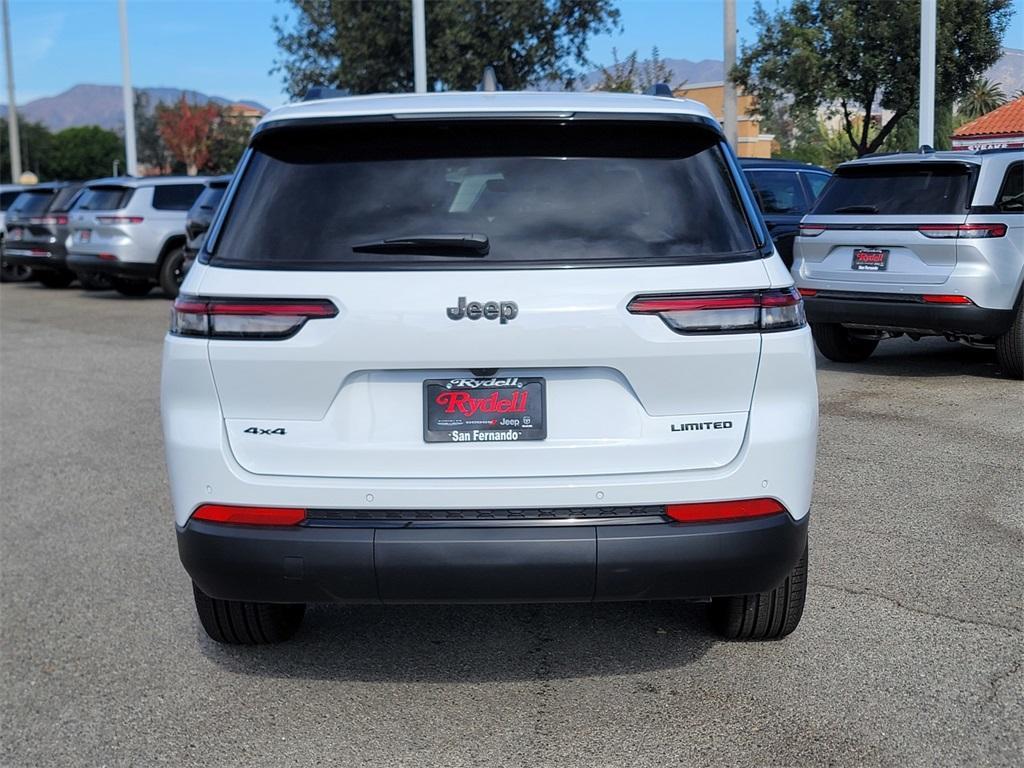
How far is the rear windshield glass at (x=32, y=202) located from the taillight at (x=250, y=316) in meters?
20.5

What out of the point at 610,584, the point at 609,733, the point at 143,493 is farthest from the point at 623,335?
the point at 143,493

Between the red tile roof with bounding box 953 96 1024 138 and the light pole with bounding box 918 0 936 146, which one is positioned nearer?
the red tile roof with bounding box 953 96 1024 138

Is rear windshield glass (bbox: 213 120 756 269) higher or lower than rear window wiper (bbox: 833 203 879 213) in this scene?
higher

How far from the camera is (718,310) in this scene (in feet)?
11.1

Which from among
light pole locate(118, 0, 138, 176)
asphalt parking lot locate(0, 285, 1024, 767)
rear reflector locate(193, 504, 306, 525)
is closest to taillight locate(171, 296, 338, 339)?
rear reflector locate(193, 504, 306, 525)

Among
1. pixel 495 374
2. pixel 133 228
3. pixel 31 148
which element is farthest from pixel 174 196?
pixel 31 148

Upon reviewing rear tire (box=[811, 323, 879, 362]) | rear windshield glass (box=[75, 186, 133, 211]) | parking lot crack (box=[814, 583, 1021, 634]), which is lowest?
rear tire (box=[811, 323, 879, 362])

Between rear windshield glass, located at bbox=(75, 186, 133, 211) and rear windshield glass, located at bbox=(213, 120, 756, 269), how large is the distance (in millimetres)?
16918

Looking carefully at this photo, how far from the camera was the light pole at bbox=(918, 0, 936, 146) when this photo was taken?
50.3 ft

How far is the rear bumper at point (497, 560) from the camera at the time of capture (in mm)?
3342

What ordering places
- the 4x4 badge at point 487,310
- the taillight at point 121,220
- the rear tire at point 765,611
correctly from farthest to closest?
the taillight at point 121,220 < the rear tire at point 765,611 < the 4x4 badge at point 487,310

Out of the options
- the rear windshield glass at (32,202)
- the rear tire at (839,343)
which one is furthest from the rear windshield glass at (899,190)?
the rear windshield glass at (32,202)

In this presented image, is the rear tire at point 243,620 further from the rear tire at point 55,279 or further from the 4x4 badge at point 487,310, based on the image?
the rear tire at point 55,279

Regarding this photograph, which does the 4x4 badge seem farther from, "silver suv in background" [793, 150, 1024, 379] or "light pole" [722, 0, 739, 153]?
"light pole" [722, 0, 739, 153]
